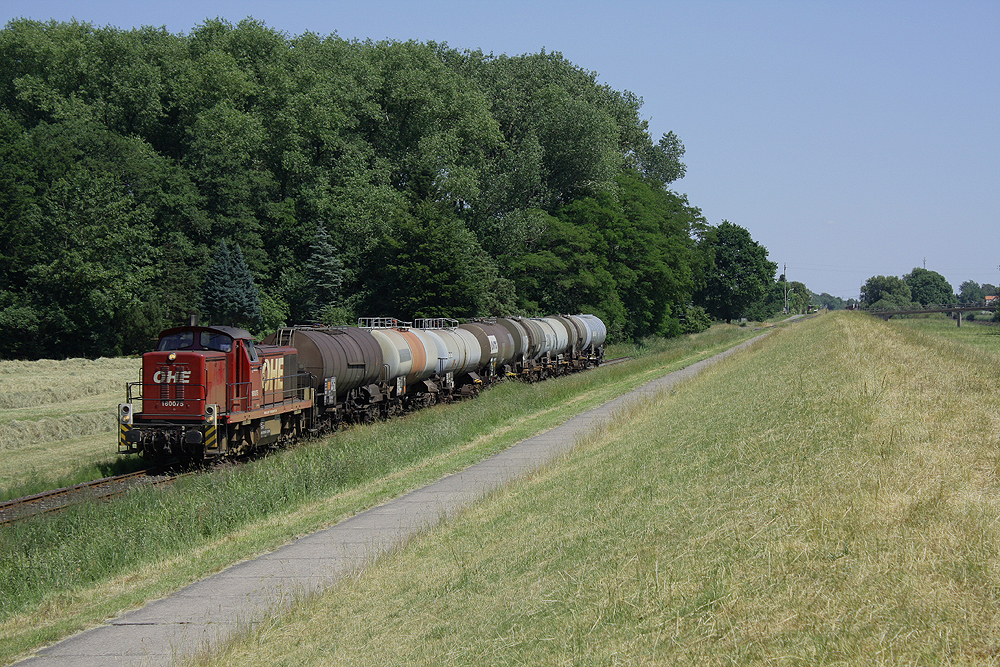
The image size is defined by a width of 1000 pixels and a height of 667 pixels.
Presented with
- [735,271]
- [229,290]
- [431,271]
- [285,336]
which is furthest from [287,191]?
[735,271]

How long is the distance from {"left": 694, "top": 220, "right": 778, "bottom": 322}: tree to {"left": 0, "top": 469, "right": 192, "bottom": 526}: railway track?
12472cm

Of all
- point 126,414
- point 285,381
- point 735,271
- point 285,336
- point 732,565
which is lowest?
point 126,414

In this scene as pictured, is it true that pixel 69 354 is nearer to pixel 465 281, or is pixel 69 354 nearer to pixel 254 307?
pixel 254 307

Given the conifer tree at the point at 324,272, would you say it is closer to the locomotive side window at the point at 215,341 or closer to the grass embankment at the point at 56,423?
the grass embankment at the point at 56,423

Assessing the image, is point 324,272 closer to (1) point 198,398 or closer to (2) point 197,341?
(2) point 197,341

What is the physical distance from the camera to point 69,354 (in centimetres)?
6328

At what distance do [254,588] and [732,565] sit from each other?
6.99 m

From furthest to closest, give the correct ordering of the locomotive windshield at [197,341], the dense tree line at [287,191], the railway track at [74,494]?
1. the dense tree line at [287,191]
2. the locomotive windshield at [197,341]
3. the railway track at [74,494]

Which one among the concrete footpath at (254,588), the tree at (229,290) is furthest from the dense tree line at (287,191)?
the concrete footpath at (254,588)

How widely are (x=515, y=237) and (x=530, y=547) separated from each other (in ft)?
202

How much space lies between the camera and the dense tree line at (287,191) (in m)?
62.1

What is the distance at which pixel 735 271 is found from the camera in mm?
139250

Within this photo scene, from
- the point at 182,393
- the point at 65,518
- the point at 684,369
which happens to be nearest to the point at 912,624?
the point at 65,518

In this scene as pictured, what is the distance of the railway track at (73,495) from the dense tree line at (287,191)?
42673 millimetres
